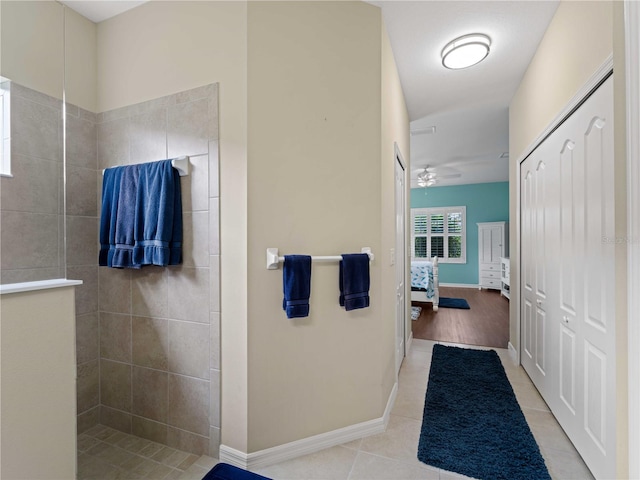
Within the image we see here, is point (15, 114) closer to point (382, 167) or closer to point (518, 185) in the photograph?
point (382, 167)

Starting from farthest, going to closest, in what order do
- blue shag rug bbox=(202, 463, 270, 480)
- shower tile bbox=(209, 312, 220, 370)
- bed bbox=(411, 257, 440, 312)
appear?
bed bbox=(411, 257, 440, 312) → shower tile bbox=(209, 312, 220, 370) → blue shag rug bbox=(202, 463, 270, 480)

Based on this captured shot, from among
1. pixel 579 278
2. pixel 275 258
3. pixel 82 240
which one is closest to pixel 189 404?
pixel 275 258

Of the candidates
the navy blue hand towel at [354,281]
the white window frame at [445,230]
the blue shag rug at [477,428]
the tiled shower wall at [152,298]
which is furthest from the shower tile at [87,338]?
the white window frame at [445,230]

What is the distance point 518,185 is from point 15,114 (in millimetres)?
3650

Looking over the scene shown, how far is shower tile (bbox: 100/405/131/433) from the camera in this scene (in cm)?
192

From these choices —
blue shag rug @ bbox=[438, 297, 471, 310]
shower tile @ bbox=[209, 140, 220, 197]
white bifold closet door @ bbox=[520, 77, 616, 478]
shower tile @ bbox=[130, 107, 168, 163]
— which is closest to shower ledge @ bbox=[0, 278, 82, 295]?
shower tile @ bbox=[209, 140, 220, 197]

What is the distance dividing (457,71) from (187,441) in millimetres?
3539

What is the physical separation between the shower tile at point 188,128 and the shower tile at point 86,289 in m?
1.00

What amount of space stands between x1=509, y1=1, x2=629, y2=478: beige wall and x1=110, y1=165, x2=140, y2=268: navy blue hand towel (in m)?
2.15

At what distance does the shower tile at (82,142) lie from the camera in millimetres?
1902

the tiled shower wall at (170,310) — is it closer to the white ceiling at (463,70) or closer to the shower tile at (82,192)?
the shower tile at (82,192)

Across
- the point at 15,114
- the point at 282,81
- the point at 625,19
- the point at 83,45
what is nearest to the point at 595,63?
the point at 625,19

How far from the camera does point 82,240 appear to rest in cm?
195

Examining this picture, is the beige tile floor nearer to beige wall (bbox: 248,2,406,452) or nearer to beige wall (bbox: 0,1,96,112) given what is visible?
beige wall (bbox: 248,2,406,452)
